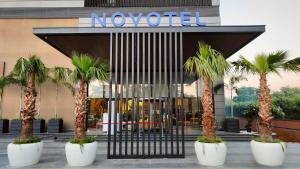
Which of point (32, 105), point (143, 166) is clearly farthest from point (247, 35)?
point (32, 105)

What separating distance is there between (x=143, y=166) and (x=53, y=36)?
5708 mm

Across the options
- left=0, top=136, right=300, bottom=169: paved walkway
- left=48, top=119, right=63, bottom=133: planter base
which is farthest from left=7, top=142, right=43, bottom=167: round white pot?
left=48, top=119, right=63, bottom=133: planter base

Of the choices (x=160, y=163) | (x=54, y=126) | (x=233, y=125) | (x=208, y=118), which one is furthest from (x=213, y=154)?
(x=54, y=126)

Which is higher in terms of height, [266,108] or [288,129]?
[266,108]

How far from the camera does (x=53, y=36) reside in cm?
790

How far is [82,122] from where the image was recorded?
20.2ft

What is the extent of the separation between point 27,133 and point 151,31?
5005mm

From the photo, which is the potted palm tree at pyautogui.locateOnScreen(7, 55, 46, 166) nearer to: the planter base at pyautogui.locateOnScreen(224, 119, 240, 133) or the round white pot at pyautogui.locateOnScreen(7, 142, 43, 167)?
the round white pot at pyautogui.locateOnScreen(7, 142, 43, 167)

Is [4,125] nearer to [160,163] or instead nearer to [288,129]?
[160,163]

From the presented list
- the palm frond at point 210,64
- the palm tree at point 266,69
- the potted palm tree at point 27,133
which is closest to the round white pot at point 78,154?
the potted palm tree at point 27,133

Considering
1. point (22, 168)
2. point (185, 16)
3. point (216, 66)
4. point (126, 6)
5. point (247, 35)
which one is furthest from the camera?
point (126, 6)

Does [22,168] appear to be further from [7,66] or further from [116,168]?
[7,66]

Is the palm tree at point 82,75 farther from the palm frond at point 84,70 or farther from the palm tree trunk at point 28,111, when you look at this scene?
the palm tree trunk at point 28,111

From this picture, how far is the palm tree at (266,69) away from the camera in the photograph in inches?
242
